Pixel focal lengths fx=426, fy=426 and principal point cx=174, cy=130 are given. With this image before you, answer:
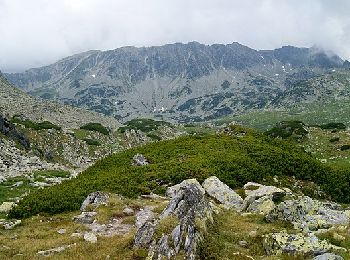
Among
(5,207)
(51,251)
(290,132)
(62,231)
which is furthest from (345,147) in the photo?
(51,251)

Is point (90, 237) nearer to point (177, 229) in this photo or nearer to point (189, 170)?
point (177, 229)

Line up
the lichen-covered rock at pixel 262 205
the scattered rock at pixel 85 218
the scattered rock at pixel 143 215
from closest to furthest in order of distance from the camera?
1. the scattered rock at pixel 143 215
2. the scattered rock at pixel 85 218
3. the lichen-covered rock at pixel 262 205

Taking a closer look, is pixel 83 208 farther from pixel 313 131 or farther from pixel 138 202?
pixel 313 131

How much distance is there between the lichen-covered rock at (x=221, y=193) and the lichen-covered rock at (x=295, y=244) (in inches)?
394

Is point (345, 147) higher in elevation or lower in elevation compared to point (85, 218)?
lower


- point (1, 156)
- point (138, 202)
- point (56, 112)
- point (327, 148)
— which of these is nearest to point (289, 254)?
point (138, 202)

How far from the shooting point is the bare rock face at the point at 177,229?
1805cm

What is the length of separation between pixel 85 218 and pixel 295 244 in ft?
42.2

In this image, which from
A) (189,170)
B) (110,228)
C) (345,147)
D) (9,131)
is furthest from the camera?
(345,147)

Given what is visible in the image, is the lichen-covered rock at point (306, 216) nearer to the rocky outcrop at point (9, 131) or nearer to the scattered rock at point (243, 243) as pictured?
the scattered rock at point (243, 243)

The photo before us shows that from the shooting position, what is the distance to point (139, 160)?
42.0m

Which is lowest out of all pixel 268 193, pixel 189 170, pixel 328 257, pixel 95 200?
pixel 268 193

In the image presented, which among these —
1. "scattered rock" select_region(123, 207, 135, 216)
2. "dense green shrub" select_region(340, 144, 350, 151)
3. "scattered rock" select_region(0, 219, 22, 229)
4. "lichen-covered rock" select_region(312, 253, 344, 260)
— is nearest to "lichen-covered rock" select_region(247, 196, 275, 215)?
"scattered rock" select_region(123, 207, 135, 216)

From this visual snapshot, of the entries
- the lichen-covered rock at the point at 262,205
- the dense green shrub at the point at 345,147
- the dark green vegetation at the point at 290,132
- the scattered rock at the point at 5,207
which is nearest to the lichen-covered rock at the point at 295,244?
the lichen-covered rock at the point at 262,205
